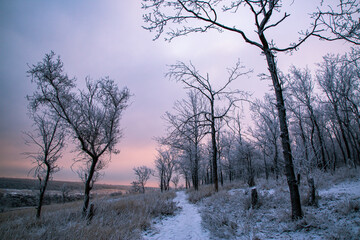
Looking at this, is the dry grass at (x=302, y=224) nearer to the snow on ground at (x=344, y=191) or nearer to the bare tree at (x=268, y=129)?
the snow on ground at (x=344, y=191)

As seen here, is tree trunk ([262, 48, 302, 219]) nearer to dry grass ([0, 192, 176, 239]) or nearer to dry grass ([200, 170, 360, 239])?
dry grass ([200, 170, 360, 239])

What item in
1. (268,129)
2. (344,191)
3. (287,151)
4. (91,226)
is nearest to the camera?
(287,151)

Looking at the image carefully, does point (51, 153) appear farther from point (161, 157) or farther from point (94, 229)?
point (161, 157)

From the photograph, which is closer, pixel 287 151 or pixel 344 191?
pixel 287 151

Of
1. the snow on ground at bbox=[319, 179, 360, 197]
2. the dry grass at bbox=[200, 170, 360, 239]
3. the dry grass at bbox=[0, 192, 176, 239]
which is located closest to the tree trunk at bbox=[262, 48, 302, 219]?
the dry grass at bbox=[200, 170, 360, 239]

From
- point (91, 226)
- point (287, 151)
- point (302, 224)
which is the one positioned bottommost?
point (91, 226)

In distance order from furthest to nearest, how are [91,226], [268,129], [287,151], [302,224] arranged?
[268,129] → [91,226] → [287,151] → [302,224]

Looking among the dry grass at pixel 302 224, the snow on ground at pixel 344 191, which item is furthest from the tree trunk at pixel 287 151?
the snow on ground at pixel 344 191

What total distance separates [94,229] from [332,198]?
738cm

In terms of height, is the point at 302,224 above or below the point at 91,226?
above

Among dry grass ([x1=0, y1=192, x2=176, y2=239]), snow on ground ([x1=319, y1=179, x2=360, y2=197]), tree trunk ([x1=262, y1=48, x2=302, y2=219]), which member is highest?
tree trunk ([x1=262, y1=48, x2=302, y2=219])

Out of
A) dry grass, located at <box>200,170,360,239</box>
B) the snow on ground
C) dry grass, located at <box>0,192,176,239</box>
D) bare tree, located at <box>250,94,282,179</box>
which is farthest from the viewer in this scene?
bare tree, located at <box>250,94,282,179</box>

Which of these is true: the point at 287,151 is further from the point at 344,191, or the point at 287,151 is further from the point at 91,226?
the point at 91,226

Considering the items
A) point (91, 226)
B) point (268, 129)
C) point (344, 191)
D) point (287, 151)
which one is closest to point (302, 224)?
point (287, 151)
